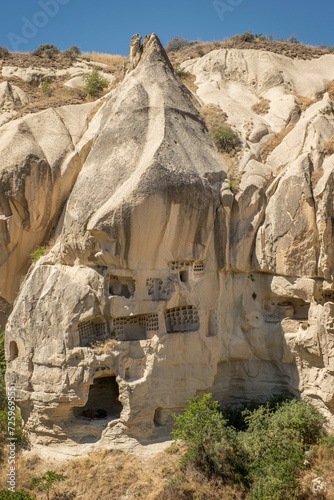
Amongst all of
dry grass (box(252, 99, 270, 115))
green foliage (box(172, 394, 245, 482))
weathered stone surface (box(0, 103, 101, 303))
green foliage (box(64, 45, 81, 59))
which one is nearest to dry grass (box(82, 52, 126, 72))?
green foliage (box(64, 45, 81, 59))

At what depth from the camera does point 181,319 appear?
45.3 feet

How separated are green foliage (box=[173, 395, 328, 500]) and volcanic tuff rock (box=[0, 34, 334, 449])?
0.85 meters

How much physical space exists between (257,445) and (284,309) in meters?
4.03

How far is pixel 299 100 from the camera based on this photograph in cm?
1955

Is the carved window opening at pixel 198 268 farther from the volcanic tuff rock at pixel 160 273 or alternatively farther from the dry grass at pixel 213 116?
the dry grass at pixel 213 116

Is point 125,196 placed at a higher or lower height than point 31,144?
lower

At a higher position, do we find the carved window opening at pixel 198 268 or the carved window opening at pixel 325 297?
the carved window opening at pixel 198 268

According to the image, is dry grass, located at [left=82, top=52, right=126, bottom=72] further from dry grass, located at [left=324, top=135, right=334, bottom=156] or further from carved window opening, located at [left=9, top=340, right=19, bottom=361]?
carved window opening, located at [left=9, top=340, right=19, bottom=361]

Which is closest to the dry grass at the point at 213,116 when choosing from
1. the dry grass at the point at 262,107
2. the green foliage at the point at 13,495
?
the dry grass at the point at 262,107

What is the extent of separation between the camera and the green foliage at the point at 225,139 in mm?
16422

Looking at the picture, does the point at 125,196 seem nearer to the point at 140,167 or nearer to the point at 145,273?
the point at 140,167

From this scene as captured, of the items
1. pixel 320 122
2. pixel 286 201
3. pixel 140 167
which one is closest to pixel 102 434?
pixel 140 167

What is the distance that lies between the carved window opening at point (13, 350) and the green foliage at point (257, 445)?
4882 mm

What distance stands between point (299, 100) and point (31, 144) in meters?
11.0
